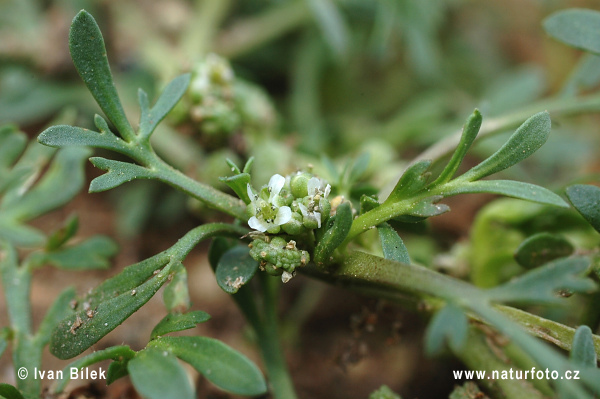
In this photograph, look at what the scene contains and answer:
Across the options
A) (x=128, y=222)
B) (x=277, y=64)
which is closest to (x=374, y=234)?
(x=128, y=222)

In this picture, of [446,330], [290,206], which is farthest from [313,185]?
[446,330]

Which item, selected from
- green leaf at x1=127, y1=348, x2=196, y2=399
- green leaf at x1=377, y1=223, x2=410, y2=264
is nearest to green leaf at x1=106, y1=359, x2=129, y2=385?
green leaf at x1=127, y1=348, x2=196, y2=399

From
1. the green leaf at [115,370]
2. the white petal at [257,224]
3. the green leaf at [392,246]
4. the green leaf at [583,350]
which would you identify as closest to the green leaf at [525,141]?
the green leaf at [392,246]

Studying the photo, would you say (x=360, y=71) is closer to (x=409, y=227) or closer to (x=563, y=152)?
(x=563, y=152)

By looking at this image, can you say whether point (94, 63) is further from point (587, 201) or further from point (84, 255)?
point (587, 201)

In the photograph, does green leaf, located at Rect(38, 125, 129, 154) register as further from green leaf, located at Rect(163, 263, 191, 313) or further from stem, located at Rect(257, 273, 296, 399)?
stem, located at Rect(257, 273, 296, 399)

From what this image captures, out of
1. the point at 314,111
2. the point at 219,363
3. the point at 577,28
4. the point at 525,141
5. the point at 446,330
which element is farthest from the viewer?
the point at 314,111
